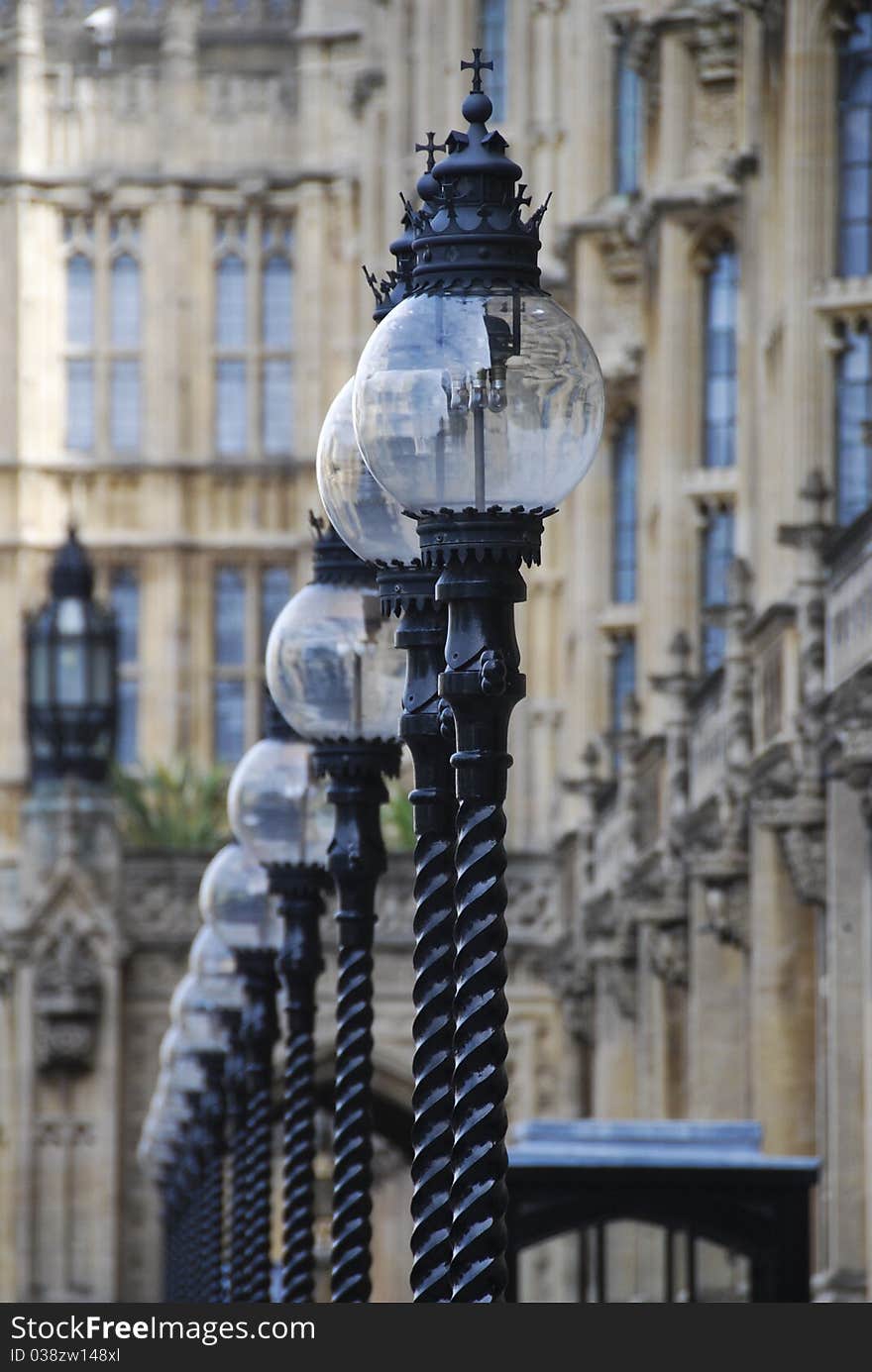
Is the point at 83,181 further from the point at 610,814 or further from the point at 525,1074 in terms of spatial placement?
the point at 610,814

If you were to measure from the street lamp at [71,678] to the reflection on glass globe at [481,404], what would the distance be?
3472cm

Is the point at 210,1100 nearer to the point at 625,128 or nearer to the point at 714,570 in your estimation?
the point at 714,570

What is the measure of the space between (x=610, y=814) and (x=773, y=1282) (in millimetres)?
17652

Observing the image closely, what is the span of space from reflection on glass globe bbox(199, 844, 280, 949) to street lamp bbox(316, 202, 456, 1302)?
16.4 feet

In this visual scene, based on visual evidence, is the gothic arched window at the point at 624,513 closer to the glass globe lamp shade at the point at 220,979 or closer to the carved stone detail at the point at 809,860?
the carved stone detail at the point at 809,860

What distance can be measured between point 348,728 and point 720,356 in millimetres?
18881

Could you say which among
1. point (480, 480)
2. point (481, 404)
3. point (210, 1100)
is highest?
point (481, 404)

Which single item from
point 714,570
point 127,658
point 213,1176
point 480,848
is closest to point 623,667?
point 714,570

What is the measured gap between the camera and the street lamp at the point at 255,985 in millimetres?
14281

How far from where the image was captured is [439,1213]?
852cm

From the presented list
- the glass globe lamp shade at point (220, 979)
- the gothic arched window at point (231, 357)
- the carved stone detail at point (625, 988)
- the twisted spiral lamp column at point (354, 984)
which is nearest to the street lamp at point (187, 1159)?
the glass globe lamp shade at point (220, 979)

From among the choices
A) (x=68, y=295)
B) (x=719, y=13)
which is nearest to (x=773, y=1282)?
(x=719, y=13)

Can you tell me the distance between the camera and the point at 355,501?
9125 millimetres

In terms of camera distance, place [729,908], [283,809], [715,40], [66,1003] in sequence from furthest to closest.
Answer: [66,1003], [715,40], [729,908], [283,809]
